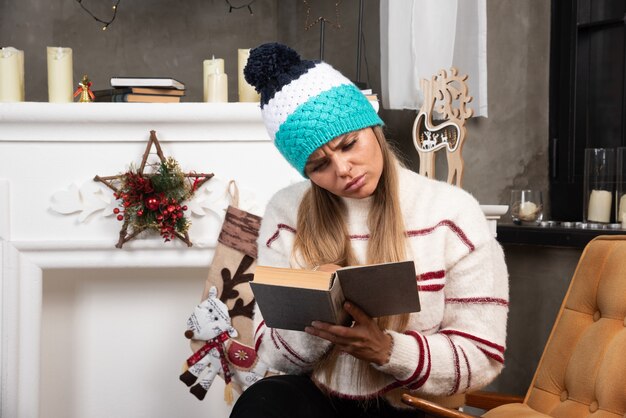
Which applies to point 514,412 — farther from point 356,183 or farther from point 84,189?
point 84,189

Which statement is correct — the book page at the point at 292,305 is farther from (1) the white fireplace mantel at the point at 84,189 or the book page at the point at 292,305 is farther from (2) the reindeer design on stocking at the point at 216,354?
(1) the white fireplace mantel at the point at 84,189

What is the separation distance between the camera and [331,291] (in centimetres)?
108

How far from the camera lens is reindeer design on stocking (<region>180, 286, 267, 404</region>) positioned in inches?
82.9

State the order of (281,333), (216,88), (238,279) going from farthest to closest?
1. (216,88)
2. (238,279)
3. (281,333)

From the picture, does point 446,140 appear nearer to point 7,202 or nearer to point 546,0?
point 546,0

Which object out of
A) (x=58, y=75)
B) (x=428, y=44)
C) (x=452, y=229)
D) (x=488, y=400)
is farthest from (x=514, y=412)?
(x=58, y=75)

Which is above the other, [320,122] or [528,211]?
[320,122]

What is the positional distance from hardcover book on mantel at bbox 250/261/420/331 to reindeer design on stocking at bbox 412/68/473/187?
101 centimetres

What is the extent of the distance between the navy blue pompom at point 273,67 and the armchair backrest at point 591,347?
76 centimetres

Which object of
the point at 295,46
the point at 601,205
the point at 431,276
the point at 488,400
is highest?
the point at 295,46

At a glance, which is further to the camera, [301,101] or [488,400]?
[488,400]

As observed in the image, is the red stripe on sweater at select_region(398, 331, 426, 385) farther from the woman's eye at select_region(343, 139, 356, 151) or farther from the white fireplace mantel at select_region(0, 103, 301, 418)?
the white fireplace mantel at select_region(0, 103, 301, 418)

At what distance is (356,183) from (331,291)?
12.7 inches

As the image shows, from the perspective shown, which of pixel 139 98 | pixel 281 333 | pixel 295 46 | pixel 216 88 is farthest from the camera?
pixel 295 46
